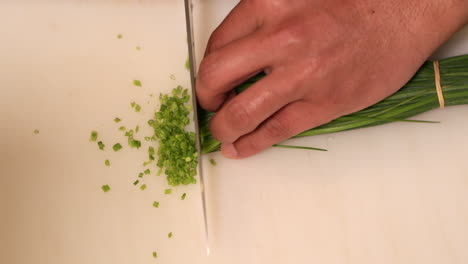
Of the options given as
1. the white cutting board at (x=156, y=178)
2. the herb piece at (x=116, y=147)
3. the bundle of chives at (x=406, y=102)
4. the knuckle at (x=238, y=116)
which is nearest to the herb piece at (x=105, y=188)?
the white cutting board at (x=156, y=178)

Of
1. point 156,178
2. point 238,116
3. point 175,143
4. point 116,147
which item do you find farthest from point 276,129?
point 116,147

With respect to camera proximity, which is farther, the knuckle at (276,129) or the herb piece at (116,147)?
the herb piece at (116,147)

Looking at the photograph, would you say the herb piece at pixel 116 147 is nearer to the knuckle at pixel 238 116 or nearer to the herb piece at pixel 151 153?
the herb piece at pixel 151 153

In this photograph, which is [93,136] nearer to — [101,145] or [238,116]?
[101,145]

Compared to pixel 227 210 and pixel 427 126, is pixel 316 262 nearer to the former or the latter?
pixel 227 210

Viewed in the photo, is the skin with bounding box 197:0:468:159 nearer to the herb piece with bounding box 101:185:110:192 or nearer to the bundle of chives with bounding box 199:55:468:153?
the bundle of chives with bounding box 199:55:468:153

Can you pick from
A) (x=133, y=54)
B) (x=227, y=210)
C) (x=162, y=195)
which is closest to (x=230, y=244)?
(x=227, y=210)
